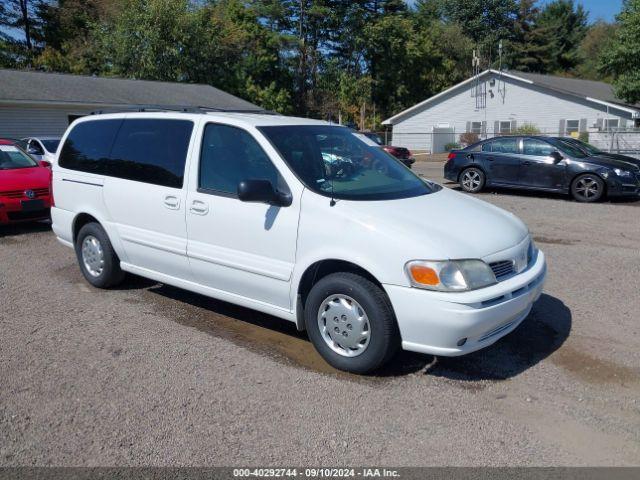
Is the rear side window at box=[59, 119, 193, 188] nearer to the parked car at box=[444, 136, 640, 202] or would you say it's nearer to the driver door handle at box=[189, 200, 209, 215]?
the driver door handle at box=[189, 200, 209, 215]

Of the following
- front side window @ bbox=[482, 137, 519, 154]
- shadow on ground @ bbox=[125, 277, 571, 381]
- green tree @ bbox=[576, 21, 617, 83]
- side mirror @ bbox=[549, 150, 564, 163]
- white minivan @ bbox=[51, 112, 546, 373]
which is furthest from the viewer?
green tree @ bbox=[576, 21, 617, 83]

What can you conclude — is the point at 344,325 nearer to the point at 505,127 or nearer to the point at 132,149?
the point at 132,149

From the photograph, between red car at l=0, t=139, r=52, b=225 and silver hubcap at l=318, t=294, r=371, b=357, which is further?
red car at l=0, t=139, r=52, b=225

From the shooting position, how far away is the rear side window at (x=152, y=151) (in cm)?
544

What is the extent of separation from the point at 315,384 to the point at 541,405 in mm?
1507

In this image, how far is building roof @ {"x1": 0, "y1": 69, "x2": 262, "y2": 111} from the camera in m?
25.8

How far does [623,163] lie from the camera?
13656 mm

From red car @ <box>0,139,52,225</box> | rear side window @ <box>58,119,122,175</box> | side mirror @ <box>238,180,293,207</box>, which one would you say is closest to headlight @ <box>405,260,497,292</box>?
side mirror @ <box>238,180,293,207</box>

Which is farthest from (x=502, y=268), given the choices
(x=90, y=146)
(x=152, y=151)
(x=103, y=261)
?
(x=90, y=146)

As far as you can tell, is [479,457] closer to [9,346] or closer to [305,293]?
[305,293]

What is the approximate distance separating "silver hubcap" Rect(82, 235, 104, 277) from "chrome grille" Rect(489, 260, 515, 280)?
3.98 m

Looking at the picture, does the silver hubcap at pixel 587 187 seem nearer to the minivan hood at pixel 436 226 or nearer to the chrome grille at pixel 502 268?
the minivan hood at pixel 436 226

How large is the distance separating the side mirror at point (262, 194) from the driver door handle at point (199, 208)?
0.62m

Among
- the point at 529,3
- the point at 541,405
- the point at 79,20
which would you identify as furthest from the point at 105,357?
the point at 529,3
